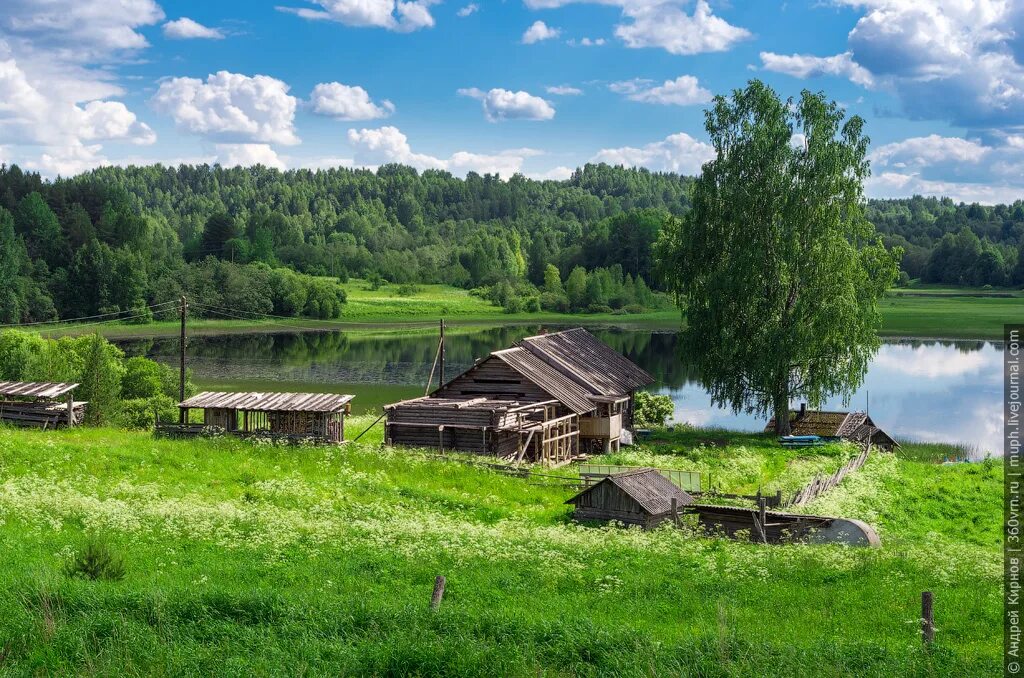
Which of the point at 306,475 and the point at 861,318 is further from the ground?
the point at 861,318

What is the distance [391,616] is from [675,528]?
493 inches

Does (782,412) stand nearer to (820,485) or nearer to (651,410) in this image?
(651,410)

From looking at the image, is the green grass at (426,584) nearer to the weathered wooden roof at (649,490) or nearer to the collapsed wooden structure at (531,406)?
the weathered wooden roof at (649,490)

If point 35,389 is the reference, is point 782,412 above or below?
below

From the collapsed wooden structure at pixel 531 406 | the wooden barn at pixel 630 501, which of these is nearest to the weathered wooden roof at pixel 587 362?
the collapsed wooden structure at pixel 531 406

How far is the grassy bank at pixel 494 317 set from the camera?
11785 centimetres

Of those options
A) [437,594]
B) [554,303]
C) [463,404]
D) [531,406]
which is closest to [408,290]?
[554,303]

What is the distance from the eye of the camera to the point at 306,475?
118ft

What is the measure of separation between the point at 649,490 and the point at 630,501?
0.93 meters

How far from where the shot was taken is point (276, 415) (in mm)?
45469

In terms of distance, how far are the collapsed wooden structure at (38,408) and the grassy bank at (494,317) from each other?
222ft

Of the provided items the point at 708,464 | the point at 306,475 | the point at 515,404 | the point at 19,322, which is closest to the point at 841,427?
the point at 708,464

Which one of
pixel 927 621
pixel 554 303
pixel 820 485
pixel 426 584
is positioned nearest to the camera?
pixel 927 621

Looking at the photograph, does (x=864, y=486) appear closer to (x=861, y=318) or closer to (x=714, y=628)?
(x=861, y=318)
